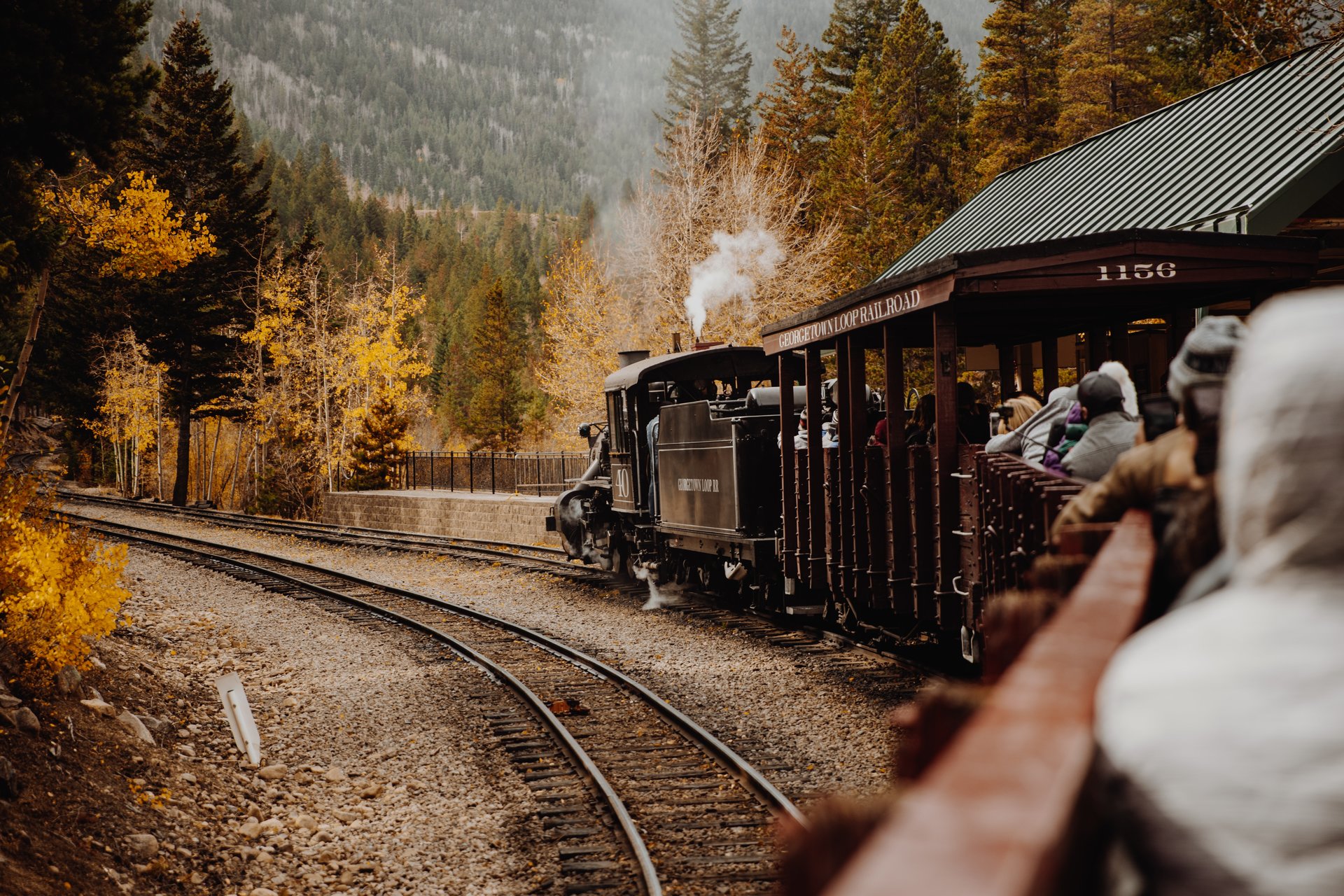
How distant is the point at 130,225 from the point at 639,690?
10.9m

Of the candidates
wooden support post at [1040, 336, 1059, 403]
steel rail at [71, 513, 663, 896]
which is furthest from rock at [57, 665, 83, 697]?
wooden support post at [1040, 336, 1059, 403]

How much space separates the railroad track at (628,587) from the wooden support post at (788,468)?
994mm

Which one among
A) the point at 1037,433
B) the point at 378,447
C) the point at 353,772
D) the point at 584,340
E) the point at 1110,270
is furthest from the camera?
the point at 378,447

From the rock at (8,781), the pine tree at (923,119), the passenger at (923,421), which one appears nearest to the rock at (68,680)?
the rock at (8,781)

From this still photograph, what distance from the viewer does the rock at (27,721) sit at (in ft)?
24.8

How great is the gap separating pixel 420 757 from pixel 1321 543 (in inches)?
333

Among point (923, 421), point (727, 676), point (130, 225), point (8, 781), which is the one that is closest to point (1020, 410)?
point (923, 421)

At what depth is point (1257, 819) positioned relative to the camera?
3.61ft

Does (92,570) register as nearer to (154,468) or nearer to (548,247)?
(154,468)

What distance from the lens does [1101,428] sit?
5.30 metres

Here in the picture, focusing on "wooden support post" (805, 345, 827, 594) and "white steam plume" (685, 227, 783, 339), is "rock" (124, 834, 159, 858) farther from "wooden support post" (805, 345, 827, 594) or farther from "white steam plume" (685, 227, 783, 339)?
"white steam plume" (685, 227, 783, 339)

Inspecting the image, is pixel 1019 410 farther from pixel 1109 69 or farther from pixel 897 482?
pixel 1109 69

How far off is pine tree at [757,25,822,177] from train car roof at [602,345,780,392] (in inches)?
1428

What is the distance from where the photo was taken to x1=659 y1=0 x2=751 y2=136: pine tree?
58.0 m
